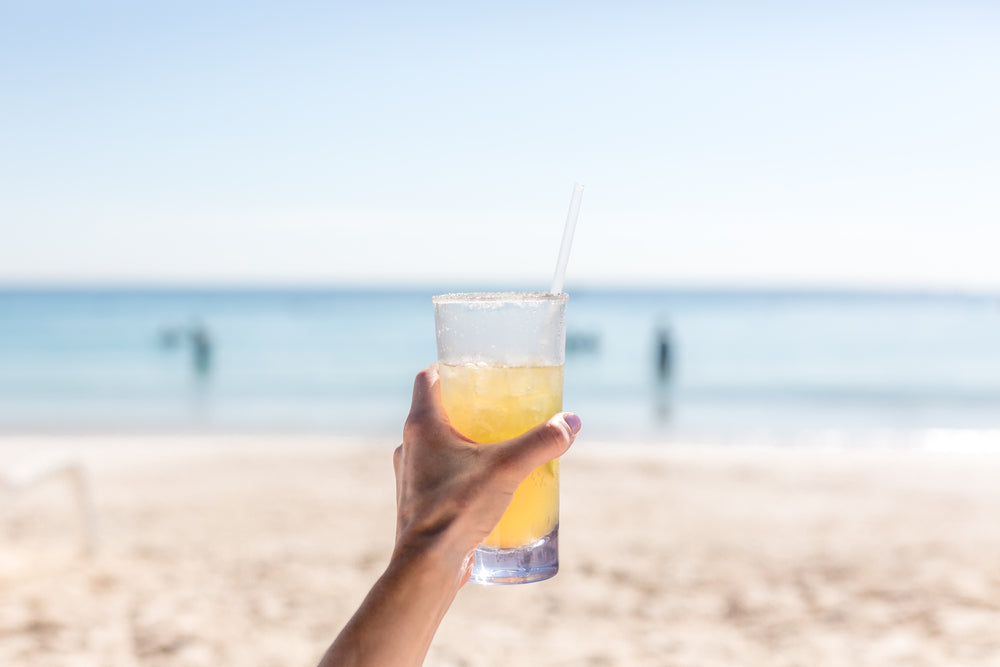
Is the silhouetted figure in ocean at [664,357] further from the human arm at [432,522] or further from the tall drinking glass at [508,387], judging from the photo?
the human arm at [432,522]

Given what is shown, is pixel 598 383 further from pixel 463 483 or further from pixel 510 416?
pixel 463 483

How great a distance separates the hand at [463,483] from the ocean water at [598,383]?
34.5 ft

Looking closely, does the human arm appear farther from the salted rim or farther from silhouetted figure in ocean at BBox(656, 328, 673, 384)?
silhouetted figure in ocean at BBox(656, 328, 673, 384)

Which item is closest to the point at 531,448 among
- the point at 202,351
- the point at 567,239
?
the point at 567,239

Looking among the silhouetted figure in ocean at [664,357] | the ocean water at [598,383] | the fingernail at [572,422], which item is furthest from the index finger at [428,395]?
the silhouetted figure in ocean at [664,357]

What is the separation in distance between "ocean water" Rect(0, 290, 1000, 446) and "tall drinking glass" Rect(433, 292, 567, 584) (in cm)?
1032

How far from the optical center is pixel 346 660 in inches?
47.8

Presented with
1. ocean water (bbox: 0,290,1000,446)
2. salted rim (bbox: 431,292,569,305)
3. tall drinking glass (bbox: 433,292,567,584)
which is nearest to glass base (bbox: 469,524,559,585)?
tall drinking glass (bbox: 433,292,567,584)

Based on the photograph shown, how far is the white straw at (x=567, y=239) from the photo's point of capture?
5.49ft

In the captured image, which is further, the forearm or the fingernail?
the fingernail

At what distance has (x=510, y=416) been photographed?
1618mm

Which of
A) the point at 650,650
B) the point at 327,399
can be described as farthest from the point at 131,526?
the point at 327,399

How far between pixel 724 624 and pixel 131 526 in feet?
14.4

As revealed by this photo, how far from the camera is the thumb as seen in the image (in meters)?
1.39
